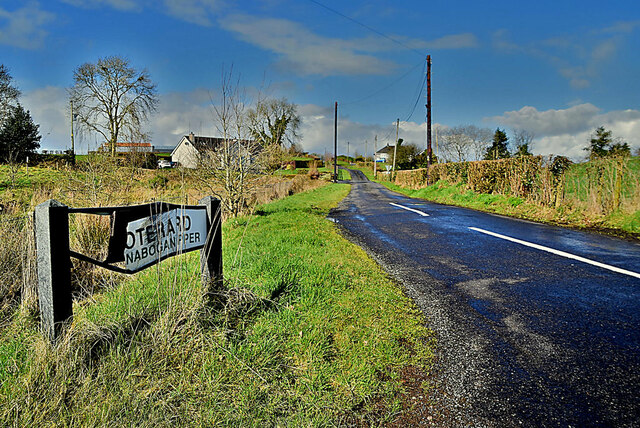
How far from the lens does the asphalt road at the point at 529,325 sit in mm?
2395

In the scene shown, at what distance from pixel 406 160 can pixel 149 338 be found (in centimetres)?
7253

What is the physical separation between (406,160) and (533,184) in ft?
200

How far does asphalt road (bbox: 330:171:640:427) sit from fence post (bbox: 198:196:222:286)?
220 cm

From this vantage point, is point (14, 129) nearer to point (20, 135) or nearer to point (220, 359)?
point (20, 135)

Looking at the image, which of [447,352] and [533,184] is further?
[533,184]

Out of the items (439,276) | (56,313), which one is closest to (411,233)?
(439,276)

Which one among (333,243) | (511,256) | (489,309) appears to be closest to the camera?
(489,309)

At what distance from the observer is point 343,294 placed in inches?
169

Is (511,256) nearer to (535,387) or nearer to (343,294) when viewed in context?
(343,294)

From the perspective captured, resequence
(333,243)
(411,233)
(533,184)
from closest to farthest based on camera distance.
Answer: (333,243)
(411,233)
(533,184)

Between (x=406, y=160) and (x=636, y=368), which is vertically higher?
(x=406, y=160)

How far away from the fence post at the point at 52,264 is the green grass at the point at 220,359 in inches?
6.0

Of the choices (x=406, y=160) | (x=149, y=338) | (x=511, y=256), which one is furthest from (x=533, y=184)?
(x=406, y=160)

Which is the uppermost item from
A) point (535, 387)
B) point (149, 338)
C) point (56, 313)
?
point (56, 313)
